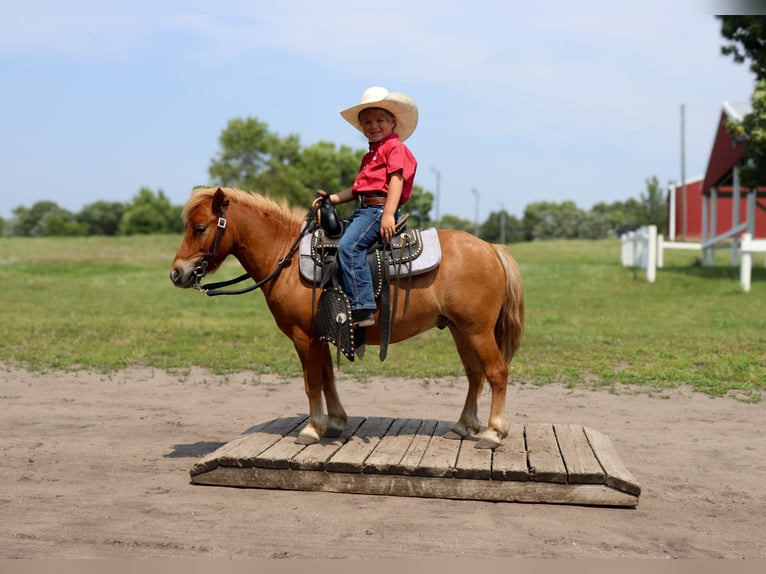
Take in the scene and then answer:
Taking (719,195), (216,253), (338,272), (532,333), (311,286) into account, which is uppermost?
(719,195)

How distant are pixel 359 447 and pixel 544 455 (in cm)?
148

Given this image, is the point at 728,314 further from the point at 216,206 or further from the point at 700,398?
the point at 216,206

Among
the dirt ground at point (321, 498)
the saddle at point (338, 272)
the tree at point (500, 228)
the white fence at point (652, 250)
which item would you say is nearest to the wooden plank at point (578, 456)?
the dirt ground at point (321, 498)

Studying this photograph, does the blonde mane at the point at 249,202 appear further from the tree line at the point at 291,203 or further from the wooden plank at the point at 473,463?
the tree line at the point at 291,203

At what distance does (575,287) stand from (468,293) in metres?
18.9

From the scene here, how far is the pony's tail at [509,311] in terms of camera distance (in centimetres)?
679

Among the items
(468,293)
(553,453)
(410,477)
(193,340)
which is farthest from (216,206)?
(193,340)

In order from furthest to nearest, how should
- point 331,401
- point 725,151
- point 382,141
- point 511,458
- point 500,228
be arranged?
point 500,228 < point 725,151 < point 331,401 < point 382,141 < point 511,458

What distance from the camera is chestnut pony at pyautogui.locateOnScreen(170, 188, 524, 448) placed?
6.56 meters

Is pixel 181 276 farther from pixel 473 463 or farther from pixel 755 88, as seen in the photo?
pixel 755 88

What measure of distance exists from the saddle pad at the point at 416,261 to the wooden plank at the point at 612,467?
2004mm

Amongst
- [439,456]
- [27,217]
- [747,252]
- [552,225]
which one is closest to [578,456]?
[439,456]

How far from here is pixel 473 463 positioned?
612cm

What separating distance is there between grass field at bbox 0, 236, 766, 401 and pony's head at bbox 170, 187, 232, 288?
5.07 metres
